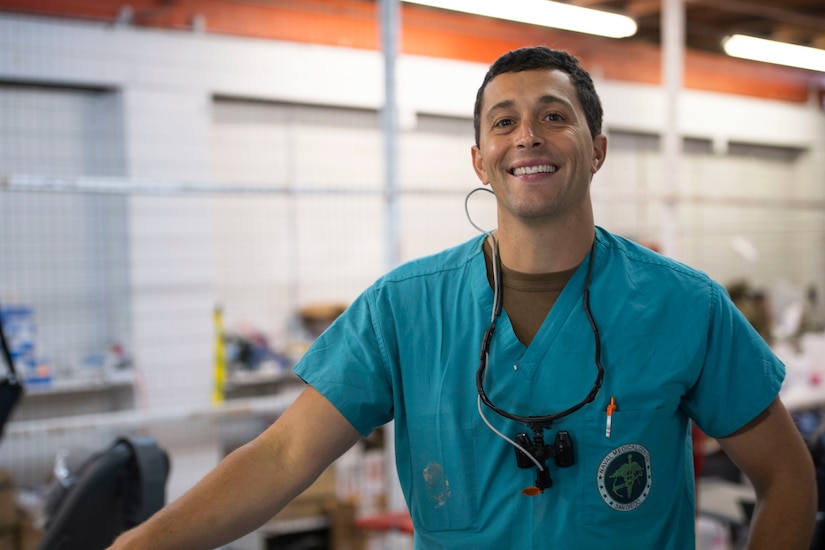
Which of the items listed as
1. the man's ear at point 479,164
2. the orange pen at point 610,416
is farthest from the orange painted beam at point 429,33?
the orange pen at point 610,416

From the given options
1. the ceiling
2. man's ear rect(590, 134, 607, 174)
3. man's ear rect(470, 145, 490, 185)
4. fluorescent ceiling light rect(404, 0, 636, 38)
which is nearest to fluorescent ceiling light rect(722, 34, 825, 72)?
fluorescent ceiling light rect(404, 0, 636, 38)

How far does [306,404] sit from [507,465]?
352mm

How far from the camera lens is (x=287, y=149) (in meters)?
5.61

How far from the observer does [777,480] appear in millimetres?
1339

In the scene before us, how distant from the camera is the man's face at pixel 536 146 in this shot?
4.58ft

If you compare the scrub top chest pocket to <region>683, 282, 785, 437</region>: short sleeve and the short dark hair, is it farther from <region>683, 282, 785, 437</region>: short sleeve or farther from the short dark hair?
the short dark hair

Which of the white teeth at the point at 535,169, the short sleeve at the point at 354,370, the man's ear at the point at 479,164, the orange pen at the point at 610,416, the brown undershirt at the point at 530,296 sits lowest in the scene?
the orange pen at the point at 610,416

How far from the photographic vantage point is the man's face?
1396mm

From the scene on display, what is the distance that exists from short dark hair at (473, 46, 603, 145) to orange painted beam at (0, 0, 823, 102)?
3.86 meters

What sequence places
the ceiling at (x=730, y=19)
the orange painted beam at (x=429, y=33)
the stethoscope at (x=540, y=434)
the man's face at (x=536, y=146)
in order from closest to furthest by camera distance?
the stethoscope at (x=540, y=434) < the man's face at (x=536, y=146) < the orange painted beam at (x=429, y=33) < the ceiling at (x=730, y=19)

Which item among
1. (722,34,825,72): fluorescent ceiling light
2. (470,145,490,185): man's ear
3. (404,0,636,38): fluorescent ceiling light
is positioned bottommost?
(470,145,490,185): man's ear

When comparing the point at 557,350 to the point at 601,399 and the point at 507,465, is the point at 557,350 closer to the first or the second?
the point at 601,399

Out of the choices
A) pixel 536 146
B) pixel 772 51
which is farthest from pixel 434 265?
pixel 772 51

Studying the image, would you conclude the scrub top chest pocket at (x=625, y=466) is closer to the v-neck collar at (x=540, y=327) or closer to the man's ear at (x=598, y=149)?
the v-neck collar at (x=540, y=327)
